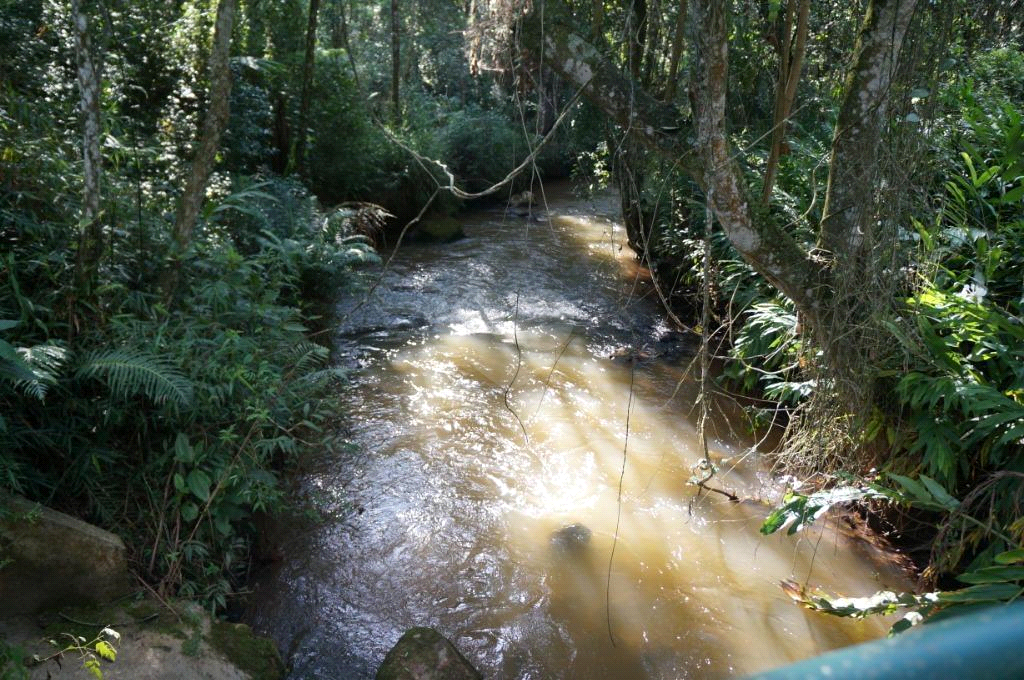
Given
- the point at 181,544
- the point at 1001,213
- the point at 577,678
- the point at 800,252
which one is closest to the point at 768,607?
the point at 577,678

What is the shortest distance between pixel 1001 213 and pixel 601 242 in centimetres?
589

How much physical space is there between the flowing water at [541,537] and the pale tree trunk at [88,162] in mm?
1502

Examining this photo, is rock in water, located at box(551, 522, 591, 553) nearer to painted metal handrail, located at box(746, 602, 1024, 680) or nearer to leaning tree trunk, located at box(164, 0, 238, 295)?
leaning tree trunk, located at box(164, 0, 238, 295)

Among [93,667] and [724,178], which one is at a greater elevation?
[724,178]

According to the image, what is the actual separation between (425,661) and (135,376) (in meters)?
1.79

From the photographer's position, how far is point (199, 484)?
316 centimetres

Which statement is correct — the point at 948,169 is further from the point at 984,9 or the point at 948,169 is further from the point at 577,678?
the point at 577,678

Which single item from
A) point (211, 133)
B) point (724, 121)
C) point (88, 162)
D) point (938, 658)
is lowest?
point (938, 658)

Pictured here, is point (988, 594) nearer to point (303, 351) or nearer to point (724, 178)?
point (724, 178)

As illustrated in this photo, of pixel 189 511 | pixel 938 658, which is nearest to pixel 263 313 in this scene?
pixel 189 511

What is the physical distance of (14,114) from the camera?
3936 millimetres

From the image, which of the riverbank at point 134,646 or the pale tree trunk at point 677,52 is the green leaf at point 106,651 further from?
the pale tree trunk at point 677,52

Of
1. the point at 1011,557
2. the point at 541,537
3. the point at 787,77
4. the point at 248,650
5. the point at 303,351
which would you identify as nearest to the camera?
the point at 1011,557

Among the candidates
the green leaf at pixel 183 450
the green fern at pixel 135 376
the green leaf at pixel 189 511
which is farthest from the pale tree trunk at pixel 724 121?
the green leaf at pixel 189 511
